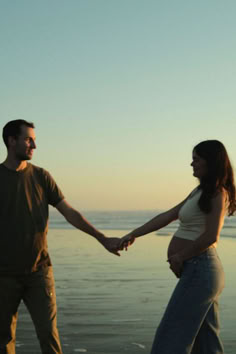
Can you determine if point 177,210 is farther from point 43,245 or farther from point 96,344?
point 96,344

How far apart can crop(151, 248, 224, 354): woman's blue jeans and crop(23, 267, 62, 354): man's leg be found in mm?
905

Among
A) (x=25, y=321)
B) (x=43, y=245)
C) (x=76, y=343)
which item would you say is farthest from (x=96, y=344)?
(x=43, y=245)

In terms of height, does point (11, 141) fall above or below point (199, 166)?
above

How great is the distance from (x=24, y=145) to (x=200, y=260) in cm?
167

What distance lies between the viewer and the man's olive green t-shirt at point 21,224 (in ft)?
14.7

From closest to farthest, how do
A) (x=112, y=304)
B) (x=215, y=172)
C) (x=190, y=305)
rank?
(x=190, y=305)
(x=215, y=172)
(x=112, y=304)

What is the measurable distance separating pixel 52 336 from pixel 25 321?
310 cm

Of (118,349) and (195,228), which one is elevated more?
(195,228)

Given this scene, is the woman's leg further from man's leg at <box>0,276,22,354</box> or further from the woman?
man's leg at <box>0,276,22,354</box>

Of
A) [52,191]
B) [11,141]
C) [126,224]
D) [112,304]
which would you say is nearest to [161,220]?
[52,191]

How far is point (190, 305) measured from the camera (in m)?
3.83

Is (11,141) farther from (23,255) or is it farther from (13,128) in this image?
(23,255)

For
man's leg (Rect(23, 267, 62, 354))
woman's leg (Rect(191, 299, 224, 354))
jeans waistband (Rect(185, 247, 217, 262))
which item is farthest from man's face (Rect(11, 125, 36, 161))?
woman's leg (Rect(191, 299, 224, 354))

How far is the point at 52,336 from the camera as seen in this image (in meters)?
4.42
